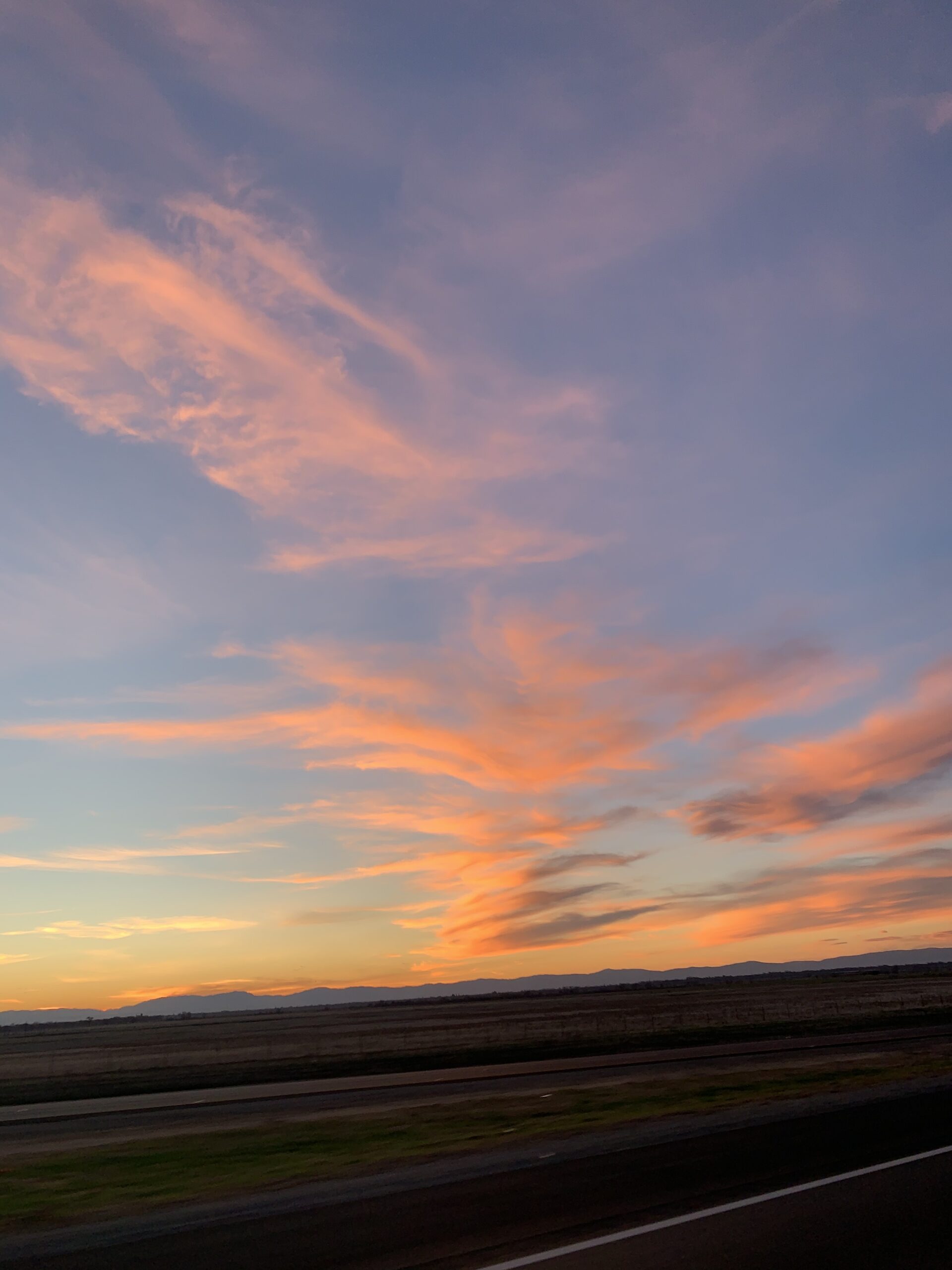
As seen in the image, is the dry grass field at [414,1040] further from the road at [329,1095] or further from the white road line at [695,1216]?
the white road line at [695,1216]

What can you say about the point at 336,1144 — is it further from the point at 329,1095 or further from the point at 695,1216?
the point at 329,1095

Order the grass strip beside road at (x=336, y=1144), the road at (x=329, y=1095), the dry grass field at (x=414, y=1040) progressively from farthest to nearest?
the dry grass field at (x=414, y=1040) < the road at (x=329, y=1095) < the grass strip beside road at (x=336, y=1144)

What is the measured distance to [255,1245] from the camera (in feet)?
35.4

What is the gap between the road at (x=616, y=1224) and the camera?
30.8 feet

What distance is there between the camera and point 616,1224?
35.2 feet

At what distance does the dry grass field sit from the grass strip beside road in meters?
20.6

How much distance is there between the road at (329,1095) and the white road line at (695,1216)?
57.7 feet

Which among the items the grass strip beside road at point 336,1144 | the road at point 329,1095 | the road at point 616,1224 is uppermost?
the road at point 616,1224

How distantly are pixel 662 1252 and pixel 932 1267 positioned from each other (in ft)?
9.14

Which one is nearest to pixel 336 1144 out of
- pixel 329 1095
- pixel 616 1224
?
pixel 616 1224

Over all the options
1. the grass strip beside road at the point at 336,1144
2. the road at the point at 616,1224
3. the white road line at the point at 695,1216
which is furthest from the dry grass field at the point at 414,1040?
the white road line at the point at 695,1216

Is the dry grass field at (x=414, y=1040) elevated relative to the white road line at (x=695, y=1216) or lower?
lower

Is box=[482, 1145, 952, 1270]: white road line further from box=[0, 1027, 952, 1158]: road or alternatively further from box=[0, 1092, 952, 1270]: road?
box=[0, 1027, 952, 1158]: road

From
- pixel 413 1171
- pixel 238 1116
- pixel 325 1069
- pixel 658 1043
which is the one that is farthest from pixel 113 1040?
pixel 413 1171
